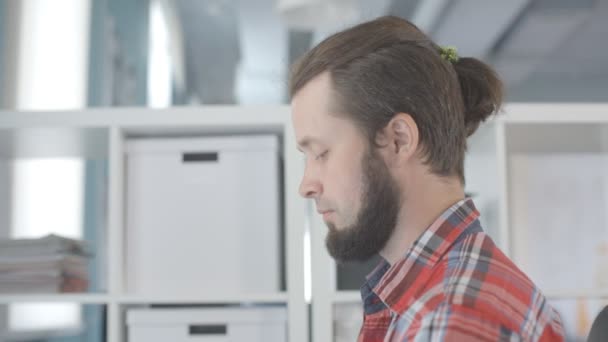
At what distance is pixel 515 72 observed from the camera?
201 inches

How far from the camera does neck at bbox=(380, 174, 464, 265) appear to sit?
1.00 metres

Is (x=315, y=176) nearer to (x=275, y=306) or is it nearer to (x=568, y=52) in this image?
(x=275, y=306)

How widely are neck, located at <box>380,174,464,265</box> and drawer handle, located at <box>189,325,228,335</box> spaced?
78 cm

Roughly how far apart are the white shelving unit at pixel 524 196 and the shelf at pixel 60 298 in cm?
44

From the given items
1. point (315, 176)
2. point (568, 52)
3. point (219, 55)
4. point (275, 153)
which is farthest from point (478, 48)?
point (315, 176)

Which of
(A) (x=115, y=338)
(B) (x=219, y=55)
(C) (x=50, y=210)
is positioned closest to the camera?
(A) (x=115, y=338)

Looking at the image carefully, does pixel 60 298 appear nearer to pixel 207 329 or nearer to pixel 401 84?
pixel 207 329

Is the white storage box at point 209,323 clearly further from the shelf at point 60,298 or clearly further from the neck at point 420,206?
the neck at point 420,206

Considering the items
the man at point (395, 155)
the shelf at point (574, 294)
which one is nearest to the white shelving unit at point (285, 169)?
the shelf at point (574, 294)

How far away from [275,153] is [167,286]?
14.4 inches

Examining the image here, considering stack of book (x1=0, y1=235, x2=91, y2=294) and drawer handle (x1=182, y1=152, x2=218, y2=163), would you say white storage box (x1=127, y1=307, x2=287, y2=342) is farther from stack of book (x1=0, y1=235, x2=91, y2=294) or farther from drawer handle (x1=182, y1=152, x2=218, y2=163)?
drawer handle (x1=182, y1=152, x2=218, y2=163)

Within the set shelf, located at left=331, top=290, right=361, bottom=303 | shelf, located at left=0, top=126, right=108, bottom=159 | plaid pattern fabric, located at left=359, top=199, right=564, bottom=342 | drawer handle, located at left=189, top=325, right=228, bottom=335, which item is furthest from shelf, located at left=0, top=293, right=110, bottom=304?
plaid pattern fabric, located at left=359, top=199, right=564, bottom=342

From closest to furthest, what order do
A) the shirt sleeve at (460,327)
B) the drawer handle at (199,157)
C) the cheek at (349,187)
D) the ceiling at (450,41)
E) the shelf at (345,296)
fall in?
1. the shirt sleeve at (460,327)
2. the cheek at (349,187)
3. the shelf at (345,296)
4. the drawer handle at (199,157)
5. the ceiling at (450,41)

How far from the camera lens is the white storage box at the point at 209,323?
1.68 meters
